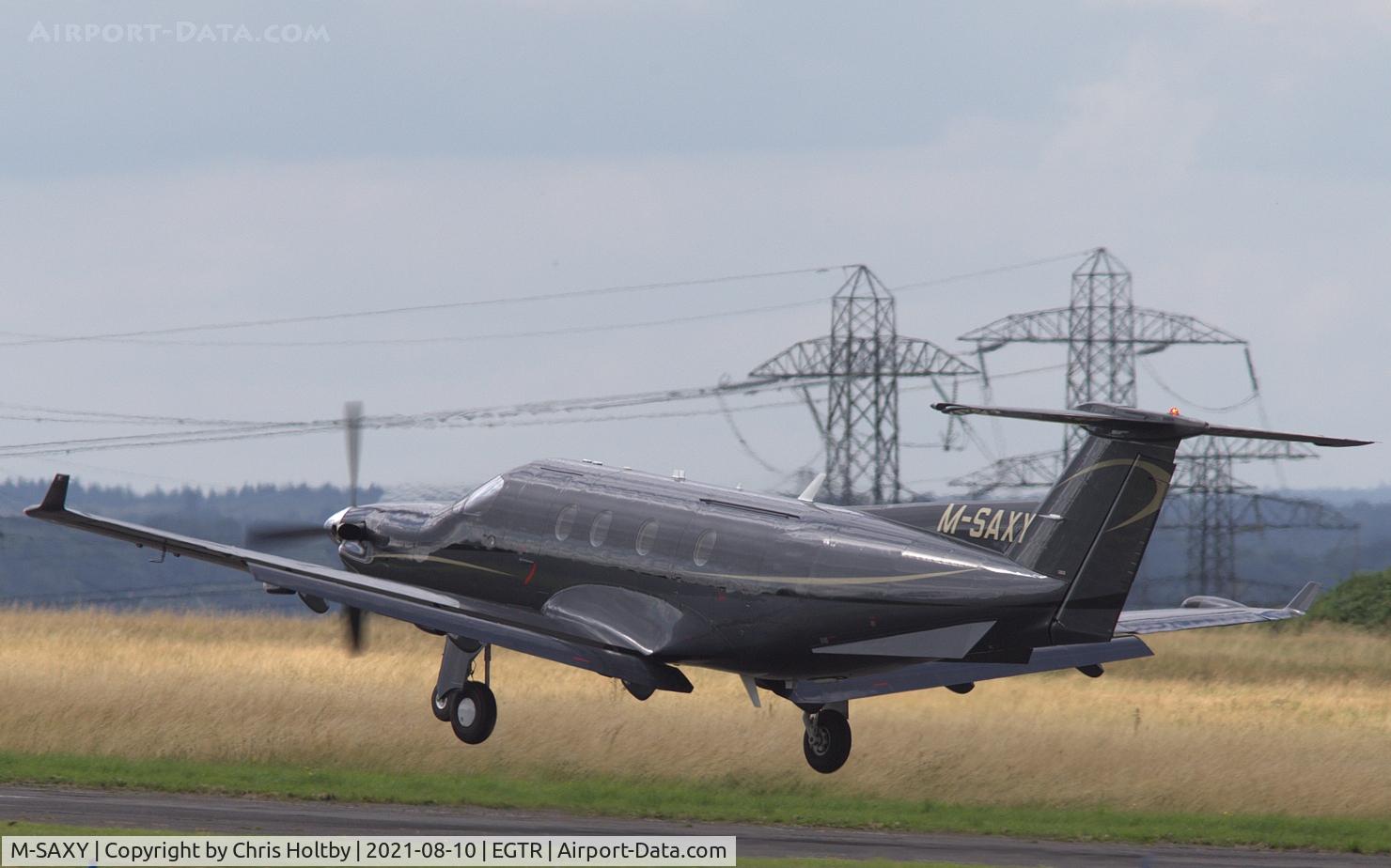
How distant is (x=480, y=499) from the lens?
37.2 m

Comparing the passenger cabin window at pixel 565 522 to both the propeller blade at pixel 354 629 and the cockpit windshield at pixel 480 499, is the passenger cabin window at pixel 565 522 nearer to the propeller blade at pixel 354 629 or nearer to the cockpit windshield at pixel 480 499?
the cockpit windshield at pixel 480 499

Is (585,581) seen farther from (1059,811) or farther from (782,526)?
(1059,811)

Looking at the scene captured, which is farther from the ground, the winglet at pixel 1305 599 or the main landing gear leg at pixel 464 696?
the winglet at pixel 1305 599

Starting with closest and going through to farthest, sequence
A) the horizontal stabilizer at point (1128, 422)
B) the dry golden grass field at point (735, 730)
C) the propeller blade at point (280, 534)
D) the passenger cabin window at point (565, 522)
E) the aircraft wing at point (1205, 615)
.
Answer: the horizontal stabilizer at point (1128, 422) → the passenger cabin window at point (565, 522) → the aircraft wing at point (1205, 615) → the propeller blade at point (280, 534) → the dry golden grass field at point (735, 730)

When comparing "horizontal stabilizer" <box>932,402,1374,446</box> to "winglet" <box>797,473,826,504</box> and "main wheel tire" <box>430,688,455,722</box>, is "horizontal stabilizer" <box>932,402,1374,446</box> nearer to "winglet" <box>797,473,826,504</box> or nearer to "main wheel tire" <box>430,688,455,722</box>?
"winglet" <box>797,473,826,504</box>

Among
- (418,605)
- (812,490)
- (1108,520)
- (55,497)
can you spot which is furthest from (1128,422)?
(55,497)

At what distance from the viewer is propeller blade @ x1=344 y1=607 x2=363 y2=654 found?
38594mm

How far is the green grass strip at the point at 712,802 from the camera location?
44719 millimetres

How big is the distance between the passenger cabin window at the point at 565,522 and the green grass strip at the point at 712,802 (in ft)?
38.0

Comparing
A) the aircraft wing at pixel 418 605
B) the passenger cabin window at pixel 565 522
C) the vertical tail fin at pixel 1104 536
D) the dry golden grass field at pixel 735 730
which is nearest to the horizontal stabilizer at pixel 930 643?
the vertical tail fin at pixel 1104 536

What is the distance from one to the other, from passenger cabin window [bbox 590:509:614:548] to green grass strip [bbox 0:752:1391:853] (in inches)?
468

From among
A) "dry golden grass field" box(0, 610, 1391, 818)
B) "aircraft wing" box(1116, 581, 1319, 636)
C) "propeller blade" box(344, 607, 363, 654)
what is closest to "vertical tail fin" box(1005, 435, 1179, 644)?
"aircraft wing" box(1116, 581, 1319, 636)

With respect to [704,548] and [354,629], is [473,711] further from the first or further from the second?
[704,548]

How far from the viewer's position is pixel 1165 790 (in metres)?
47.6
